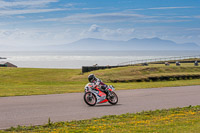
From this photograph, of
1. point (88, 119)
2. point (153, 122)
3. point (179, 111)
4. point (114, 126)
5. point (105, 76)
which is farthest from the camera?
point (105, 76)

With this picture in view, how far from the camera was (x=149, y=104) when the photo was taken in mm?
14930

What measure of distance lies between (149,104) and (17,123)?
671 centimetres

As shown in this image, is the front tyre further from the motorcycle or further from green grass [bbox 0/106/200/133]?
green grass [bbox 0/106/200/133]

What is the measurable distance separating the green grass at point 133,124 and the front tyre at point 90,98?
9.29ft

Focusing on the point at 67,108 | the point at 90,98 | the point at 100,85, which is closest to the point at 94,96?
the point at 90,98

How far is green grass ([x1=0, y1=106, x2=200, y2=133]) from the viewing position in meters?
9.17

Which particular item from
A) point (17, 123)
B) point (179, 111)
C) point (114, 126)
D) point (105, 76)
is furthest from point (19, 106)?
point (105, 76)

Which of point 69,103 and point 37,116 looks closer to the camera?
point 37,116

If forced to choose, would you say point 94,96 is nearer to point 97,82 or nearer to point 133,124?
point 97,82

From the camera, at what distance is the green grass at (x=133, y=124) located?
9.17 meters

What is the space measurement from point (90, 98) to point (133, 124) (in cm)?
466

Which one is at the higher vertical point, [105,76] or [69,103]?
[105,76]

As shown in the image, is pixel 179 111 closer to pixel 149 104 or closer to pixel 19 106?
pixel 149 104

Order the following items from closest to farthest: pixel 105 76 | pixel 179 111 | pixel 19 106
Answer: pixel 179 111 < pixel 19 106 < pixel 105 76
